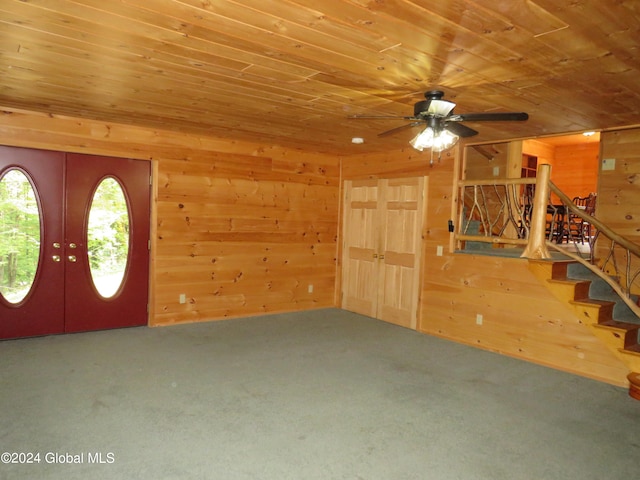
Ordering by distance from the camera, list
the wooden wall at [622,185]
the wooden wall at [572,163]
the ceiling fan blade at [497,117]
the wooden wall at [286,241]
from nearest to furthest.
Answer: the ceiling fan blade at [497,117], the wooden wall at [622,185], the wooden wall at [286,241], the wooden wall at [572,163]

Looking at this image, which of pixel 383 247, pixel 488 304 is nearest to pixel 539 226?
pixel 488 304

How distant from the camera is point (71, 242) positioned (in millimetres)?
4996

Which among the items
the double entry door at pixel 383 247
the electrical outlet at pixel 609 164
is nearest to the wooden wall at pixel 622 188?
the electrical outlet at pixel 609 164

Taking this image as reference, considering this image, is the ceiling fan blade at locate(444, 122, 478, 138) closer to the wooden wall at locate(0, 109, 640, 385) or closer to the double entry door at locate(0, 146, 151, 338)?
the wooden wall at locate(0, 109, 640, 385)

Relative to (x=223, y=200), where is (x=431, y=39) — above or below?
above

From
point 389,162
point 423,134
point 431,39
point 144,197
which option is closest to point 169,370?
point 144,197

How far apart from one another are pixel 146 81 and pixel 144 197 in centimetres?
227

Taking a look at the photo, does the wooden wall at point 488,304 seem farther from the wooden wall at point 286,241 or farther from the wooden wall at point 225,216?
the wooden wall at point 225,216

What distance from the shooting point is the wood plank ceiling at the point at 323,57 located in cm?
219

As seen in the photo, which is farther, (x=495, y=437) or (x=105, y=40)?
(x=495, y=437)

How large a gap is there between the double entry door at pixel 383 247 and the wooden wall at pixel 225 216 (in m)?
0.33

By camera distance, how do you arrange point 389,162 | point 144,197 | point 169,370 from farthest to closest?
point 389,162 < point 144,197 < point 169,370

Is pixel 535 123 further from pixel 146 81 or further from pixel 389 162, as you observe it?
pixel 146 81

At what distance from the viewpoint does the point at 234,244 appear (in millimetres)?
6074
